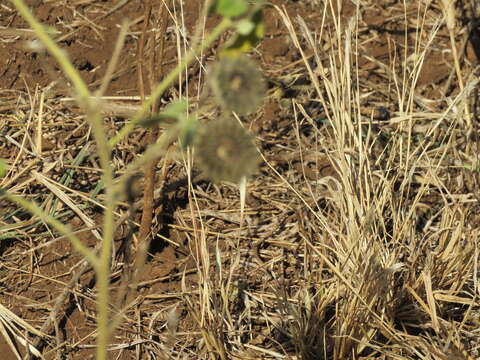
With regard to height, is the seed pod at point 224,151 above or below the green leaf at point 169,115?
below

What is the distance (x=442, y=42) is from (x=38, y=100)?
62.6 inches

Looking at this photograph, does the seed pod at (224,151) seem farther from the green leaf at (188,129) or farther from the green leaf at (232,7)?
the green leaf at (232,7)

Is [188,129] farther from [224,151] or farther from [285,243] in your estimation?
[285,243]

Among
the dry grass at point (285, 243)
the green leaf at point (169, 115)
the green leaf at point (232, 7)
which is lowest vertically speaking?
the dry grass at point (285, 243)

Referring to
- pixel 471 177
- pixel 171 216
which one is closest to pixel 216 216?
pixel 171 216

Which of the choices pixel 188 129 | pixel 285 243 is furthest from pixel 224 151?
pixel 285 243

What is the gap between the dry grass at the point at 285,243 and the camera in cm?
190

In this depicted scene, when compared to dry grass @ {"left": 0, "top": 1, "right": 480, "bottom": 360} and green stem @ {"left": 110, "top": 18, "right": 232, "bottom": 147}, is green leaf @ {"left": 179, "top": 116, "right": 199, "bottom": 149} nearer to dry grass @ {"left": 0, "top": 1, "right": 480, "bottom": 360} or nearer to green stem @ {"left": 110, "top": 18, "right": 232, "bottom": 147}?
green stem @ {"left": 110, "top": 18, "right": 232, "bottom": 147}

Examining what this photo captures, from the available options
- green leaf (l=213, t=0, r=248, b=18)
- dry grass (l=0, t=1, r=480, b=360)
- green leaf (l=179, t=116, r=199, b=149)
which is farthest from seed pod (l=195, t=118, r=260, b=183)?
dry grass (l=0, t=1, r=480, b=360)

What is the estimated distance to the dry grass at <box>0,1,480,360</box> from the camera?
190 centimetres

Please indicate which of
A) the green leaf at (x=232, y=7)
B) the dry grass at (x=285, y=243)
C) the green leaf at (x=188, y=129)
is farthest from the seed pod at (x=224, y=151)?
the dry grass at (x=285, y=243)

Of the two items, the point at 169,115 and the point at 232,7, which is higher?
the point at 232,7

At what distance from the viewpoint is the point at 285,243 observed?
2.28 meters

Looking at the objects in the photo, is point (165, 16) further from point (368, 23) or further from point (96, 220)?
point (368, 23)
